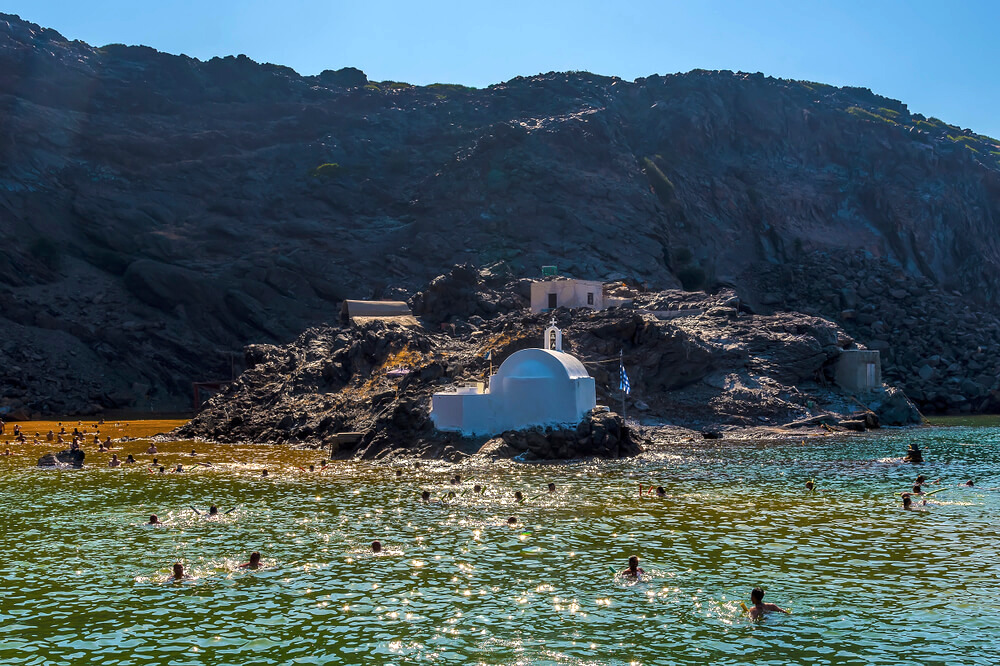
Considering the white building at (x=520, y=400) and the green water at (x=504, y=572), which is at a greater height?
the white building at (x=520, y=400)

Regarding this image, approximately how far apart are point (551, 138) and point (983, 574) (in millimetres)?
116196

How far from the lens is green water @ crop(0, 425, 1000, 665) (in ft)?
56.9

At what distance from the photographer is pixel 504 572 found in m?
22.7

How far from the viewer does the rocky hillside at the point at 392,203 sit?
328 ft

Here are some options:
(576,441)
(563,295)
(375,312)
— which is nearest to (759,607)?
(576,441)

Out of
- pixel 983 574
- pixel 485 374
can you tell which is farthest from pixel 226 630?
pixel 485 374

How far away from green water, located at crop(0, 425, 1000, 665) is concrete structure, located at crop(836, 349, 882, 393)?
29.3 m

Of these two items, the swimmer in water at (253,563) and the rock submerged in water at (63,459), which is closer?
the swimmer in water at (253,563)

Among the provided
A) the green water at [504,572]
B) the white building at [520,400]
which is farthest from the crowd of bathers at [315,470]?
the white building at [520,400]

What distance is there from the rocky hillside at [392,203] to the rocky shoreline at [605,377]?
67.5 feet

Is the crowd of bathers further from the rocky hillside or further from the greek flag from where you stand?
the rocky hillside

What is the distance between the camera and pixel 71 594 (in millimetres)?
21250

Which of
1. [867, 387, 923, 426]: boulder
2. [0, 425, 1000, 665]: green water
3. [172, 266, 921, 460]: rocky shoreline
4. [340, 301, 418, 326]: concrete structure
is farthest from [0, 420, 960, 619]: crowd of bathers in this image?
[867, 387, 923, 426]: boulder

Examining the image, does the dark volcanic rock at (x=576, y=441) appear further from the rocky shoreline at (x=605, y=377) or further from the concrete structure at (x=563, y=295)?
the concrete structure at (x=563, y=295)
